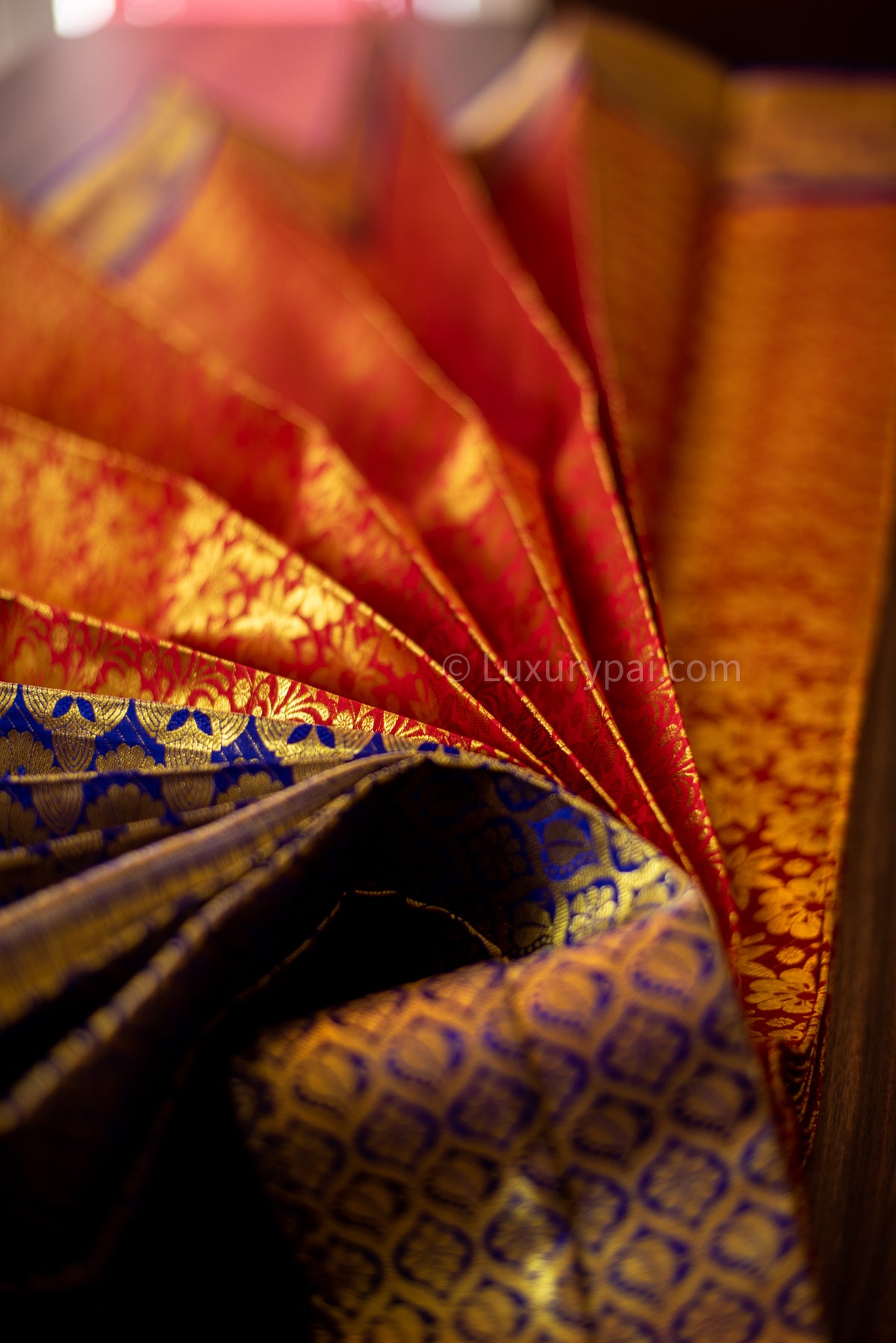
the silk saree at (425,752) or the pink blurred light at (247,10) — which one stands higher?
the pink blurred light at (247,10)

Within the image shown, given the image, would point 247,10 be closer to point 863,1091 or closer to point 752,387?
point 752,387

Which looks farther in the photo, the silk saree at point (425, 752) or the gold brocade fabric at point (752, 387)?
the gold brocade fabric at point (752, 387)

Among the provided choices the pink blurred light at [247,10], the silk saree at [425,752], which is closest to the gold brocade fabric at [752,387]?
the silk saree at [425,752]

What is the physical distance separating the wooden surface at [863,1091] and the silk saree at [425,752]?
3 cm

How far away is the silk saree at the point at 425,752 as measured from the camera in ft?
1.44

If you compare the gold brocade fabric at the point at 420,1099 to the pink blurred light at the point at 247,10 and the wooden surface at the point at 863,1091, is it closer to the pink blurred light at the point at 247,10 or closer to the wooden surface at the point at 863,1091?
the wooden surface at the point at 863,1091

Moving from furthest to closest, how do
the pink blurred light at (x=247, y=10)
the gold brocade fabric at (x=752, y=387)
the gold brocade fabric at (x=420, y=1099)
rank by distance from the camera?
the pink blurred light at (x=247, y=10) → the gold brocade fabric at (x=752, y=387) → the gold brocade fabric at (x=420, y=1099)

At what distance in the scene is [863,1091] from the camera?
0.56 metres

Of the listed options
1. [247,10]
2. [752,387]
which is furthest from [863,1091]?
[247,10]

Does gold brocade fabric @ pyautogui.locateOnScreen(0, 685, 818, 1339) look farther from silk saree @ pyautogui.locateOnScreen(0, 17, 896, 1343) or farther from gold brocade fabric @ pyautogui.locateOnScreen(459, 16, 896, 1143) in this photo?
gold brocade fabric @ pyautogui.locateOnScreen(459, 16, 896, 1143)

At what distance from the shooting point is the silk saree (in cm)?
44

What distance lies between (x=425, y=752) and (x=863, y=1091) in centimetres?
32

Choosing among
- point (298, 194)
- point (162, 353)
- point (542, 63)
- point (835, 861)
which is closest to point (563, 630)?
point (835, 861)

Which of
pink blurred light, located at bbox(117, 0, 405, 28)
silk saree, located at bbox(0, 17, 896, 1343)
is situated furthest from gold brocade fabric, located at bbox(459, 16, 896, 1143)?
pink blurred light, located at bbox(117, 0, 405, 28)
